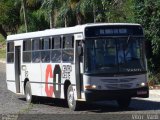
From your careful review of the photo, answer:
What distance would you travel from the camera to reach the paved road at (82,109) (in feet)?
58.7

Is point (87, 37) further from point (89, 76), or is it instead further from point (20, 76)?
point (20, 76)

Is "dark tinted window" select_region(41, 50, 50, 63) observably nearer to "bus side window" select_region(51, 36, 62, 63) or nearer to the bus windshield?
"bus side window" select_region(51, 36, 62, 63)

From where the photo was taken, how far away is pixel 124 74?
18.8 m

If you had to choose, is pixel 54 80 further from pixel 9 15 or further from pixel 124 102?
pixel 9 15

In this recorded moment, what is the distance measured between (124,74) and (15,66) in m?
7.97

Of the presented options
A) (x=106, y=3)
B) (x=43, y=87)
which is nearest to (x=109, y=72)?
(x=43, y=87)

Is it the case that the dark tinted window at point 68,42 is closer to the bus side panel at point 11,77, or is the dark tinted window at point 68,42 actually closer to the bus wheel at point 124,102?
the bus wheel at point 124,102

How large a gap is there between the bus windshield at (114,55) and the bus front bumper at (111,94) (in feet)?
2.03

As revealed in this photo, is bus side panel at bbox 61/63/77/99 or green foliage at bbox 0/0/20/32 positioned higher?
green foliage at bbox 0/0/20/32

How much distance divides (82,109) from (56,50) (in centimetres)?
238

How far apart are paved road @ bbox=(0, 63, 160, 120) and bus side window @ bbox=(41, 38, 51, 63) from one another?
5.66 ft

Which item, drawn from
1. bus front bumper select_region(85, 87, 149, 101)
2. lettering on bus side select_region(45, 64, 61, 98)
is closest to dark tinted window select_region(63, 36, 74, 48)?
lettering on bus side select_region(45, 64, 61, 98)

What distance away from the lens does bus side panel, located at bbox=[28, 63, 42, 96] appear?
22844 millimetres

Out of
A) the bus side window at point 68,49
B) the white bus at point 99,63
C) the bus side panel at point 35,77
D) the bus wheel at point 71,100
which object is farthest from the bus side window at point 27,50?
the bus wheel at point 71,100
